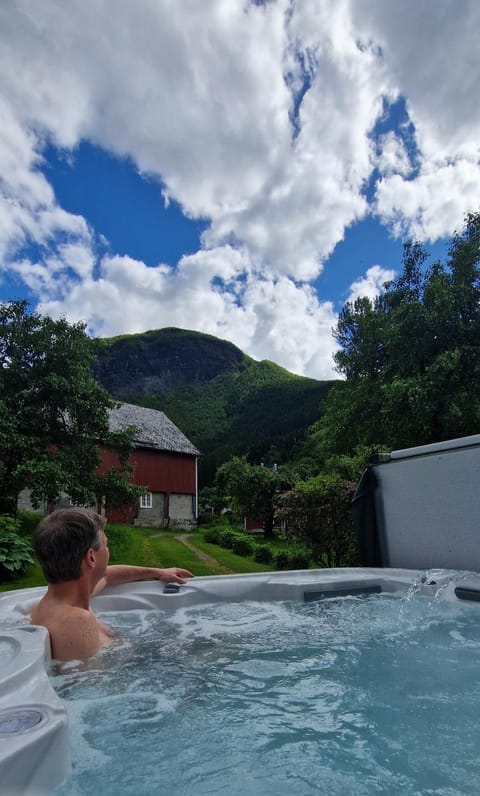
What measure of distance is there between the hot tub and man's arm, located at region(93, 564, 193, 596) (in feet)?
0.24

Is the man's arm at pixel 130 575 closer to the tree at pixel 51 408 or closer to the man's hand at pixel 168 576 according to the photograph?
the man's hand at pixel 168 576

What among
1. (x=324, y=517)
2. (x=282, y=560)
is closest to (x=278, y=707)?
(x=324, y=517)

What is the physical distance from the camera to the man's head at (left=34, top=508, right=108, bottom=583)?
215 cm

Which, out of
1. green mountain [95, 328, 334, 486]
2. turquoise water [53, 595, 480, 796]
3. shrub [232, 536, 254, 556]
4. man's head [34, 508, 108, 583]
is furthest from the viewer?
green mountain [95, 328, 334, 486]

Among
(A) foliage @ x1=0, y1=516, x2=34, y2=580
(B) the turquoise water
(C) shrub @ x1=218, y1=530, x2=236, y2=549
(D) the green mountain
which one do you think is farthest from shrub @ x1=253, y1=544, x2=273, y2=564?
(B) the turquoise water

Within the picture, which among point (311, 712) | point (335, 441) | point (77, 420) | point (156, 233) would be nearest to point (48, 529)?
point (311, 712)

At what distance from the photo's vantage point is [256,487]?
17.1 meters

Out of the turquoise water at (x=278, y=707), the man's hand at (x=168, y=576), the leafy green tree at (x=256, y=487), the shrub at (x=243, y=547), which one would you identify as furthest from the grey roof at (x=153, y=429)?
the turquoise water at (x=278, y=707)

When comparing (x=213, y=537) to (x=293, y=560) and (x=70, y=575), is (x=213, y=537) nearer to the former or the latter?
(x=293, y=560)

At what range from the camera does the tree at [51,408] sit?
779cm

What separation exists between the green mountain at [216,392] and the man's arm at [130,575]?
21.1 feet

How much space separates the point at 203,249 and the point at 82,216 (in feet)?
23.2

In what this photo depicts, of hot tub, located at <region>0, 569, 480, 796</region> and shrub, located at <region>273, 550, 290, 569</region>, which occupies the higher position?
hot tub, located at <region>0, 569, 480, 796</region>

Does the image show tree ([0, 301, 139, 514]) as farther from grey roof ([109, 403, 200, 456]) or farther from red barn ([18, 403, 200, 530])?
grey roof ([109, 403, 200, 456])
